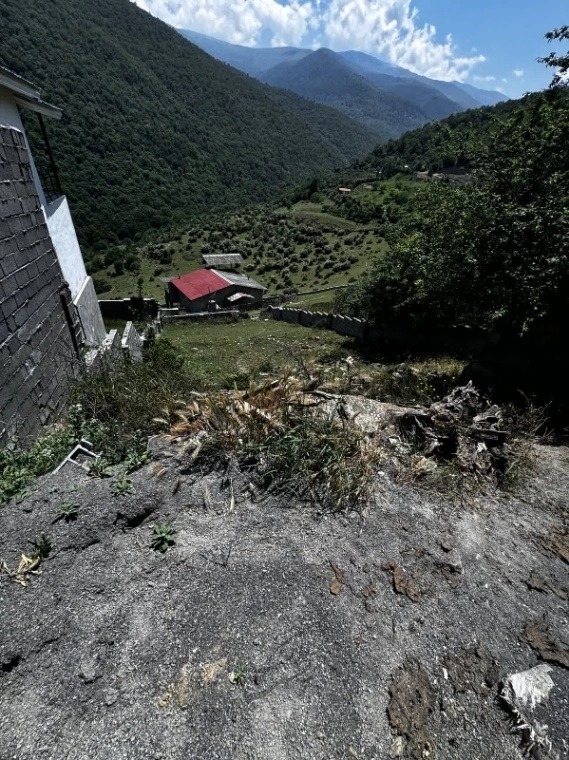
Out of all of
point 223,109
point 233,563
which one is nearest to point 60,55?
point 223,109

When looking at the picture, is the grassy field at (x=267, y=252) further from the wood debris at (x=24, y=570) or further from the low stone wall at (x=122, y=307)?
the wood debris at (x=24, y=570)

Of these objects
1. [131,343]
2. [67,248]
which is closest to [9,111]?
[67,248]

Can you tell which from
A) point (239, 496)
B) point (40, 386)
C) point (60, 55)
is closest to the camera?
point (239, 496)

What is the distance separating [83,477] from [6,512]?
77 centimetres

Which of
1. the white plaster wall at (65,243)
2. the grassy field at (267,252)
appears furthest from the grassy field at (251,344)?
the grassy field at (267,252)

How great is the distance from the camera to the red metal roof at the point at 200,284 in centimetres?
4472

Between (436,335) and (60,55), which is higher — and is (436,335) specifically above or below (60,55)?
below

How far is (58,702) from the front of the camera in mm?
2898

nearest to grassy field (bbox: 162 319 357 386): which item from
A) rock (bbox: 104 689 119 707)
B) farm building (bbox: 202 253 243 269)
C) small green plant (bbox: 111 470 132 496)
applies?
small green plant (bbox: 111 470 132 496)

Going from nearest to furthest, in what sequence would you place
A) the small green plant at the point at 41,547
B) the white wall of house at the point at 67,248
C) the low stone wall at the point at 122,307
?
the small green plant at the point at 41,547, the white wall of house at the point at 67,248, the low stone wall at the point at 122,307

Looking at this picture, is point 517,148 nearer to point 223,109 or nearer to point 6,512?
point 6,512

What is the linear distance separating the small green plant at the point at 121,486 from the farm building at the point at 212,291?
3936 cm

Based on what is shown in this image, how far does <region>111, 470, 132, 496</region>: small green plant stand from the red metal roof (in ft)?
136

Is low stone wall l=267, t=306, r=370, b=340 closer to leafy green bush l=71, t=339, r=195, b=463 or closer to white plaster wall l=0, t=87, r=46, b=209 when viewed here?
leafy green bush l=71, t=339, r=195, b=463
